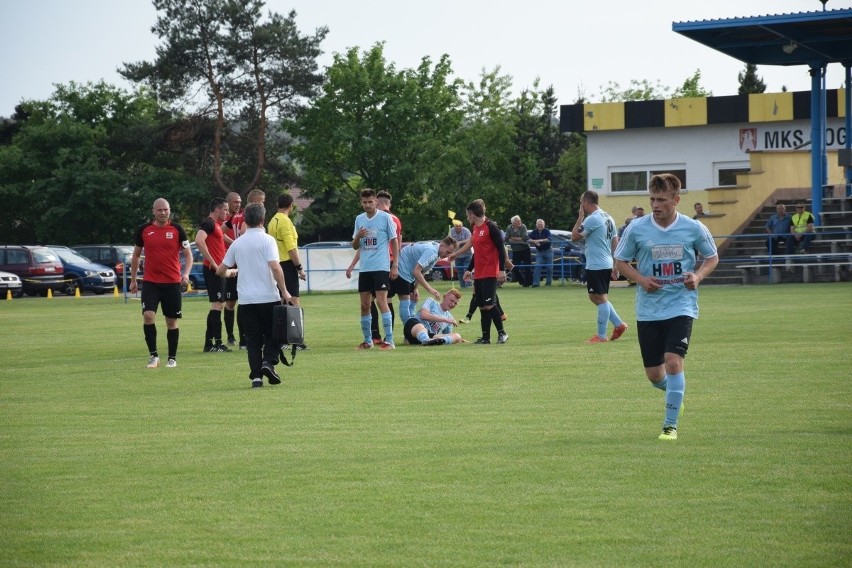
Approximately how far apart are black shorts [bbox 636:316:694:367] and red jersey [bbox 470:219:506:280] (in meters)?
8.45

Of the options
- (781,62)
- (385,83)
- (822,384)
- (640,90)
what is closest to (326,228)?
(385,83)

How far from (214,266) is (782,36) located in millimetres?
20366

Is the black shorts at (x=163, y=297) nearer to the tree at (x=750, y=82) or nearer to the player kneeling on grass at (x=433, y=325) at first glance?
the player kneeling on grass at (x=433, y=325)

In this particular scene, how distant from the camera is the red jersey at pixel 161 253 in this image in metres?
15.4

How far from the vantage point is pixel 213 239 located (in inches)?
703

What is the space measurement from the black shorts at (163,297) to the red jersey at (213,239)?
82.6 inches

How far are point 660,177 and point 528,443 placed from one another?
7.01 ft

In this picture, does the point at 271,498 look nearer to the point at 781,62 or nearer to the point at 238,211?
the point at 238,211

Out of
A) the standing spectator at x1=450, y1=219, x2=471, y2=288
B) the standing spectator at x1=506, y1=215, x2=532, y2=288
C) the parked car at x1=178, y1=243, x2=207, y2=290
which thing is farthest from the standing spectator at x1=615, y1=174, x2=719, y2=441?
the parked car at x1=178, y1=243, x2=207, y2=290

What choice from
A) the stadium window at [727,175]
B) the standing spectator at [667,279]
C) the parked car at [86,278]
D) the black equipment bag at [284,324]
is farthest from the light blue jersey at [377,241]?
the parked car at [86,278]

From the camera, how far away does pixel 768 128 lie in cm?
4306

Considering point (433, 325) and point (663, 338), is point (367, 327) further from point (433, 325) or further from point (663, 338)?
point (663, 338)

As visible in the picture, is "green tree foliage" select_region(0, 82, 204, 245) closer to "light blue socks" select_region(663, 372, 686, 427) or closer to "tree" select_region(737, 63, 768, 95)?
"tree" select_region(737, 63, 768, 95)

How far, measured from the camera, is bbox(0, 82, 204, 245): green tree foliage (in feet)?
235
